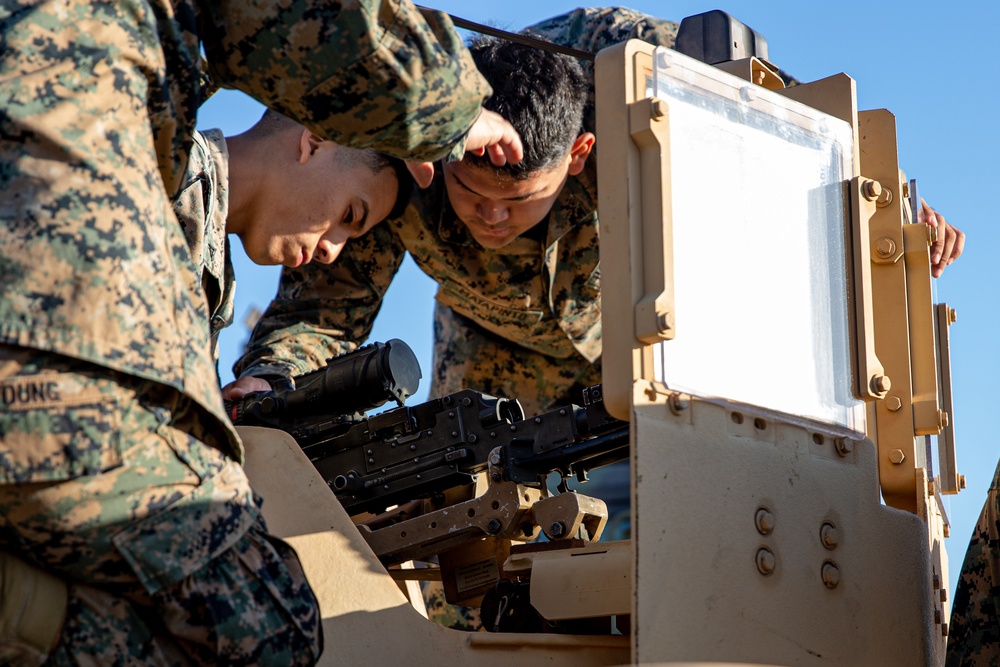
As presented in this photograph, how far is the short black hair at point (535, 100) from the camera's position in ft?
13.1

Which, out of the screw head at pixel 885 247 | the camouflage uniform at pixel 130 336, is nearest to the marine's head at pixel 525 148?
the screw head at pixel 885 247

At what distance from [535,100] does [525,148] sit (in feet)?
0.60

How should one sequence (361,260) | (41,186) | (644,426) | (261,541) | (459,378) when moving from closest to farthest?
(41,186) < (261,541) < (644,426) < (361,260) < (459,378)

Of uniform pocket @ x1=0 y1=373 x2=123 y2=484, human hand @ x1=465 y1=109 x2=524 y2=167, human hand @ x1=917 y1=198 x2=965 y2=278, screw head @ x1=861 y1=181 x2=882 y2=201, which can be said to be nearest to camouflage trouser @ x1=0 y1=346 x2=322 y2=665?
uniform pocket @ x1=0 y1=373 x2=123 y2=484

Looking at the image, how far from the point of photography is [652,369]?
2281mm

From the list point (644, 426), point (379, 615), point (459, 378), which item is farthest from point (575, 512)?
point (459, 378)

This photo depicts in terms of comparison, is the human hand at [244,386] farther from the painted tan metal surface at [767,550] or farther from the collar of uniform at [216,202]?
the painted tan metal surface at [767,550]

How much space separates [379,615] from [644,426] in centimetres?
73

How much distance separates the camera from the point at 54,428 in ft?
5.33

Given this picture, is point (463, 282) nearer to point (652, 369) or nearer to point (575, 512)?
point (575, 512)

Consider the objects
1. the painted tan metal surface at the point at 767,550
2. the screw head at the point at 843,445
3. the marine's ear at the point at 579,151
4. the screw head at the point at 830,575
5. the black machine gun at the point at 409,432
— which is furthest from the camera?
the marine's ear at the point at 579,151

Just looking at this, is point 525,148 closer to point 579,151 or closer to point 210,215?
point 579,151

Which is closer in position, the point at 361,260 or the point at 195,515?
the point at 195,515

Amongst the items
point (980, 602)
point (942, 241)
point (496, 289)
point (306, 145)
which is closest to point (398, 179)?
point (306, 145)
